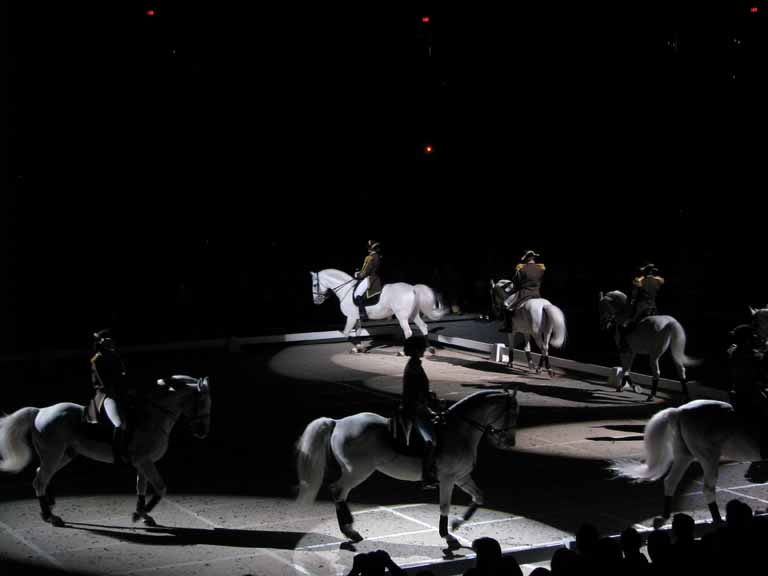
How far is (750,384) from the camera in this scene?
10.2m

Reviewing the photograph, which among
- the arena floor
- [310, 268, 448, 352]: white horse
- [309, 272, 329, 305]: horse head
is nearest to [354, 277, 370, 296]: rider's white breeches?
[310, 268, 448, 352]: white horse

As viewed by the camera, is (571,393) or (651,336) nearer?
(651,336)

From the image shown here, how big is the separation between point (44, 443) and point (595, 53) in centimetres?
1794

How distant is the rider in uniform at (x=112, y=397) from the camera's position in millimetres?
10141

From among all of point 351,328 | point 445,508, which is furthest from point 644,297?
point 445,508

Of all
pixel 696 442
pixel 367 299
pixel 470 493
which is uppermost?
pixel 367 299

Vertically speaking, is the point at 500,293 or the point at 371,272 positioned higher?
the point at 371,272

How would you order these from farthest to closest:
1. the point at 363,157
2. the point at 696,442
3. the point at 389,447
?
the point at 363,157
the point at 696,442
the point at 389,447

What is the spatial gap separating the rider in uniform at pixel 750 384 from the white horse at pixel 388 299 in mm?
11078

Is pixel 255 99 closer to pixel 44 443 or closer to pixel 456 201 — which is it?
pixel 456 201

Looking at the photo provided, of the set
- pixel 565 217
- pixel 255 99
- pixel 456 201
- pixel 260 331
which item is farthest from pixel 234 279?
pixel 565 217

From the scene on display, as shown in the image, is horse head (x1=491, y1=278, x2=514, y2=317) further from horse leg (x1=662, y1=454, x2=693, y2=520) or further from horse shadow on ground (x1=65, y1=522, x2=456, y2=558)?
horse shadow on ground (x1=65, y1=522, x2=456, y2=558)

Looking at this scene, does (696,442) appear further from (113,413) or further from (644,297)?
(644,297)

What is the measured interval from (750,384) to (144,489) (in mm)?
5633
